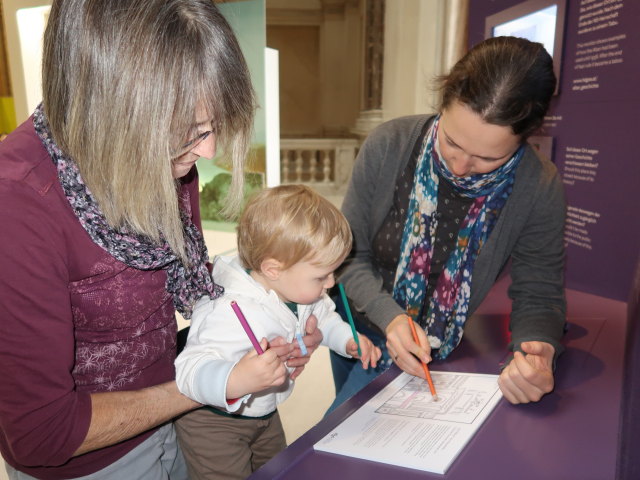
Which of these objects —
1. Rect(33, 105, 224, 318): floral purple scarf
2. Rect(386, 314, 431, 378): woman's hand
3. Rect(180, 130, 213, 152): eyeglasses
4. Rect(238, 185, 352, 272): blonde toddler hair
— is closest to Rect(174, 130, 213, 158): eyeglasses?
Rect(180, 130, 213, 152): eyeglasses

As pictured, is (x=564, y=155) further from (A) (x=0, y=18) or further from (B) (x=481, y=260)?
(A) (x=0, y=18)

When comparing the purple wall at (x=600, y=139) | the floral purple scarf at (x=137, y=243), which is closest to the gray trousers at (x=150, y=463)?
the floral purple scarf at (x=137, y=243)

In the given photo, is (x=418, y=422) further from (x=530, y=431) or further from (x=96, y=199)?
(x=96, y=199)

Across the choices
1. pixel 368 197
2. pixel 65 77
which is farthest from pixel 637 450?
pixel 368 197

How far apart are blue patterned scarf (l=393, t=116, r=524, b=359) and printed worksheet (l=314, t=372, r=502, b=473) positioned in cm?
24

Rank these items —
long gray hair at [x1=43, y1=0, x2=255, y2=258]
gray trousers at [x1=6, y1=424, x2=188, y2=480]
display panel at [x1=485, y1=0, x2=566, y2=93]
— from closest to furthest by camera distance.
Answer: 1. long gray hair at [x1=43, y1=0, x2=255, y2=258]
2. gray trousers at [x1=6, y1=424, x2=188, y2=480]
3. display panel at [x1=485, y1=0, x2=566, y2=93]

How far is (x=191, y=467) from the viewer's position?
1.20 metres

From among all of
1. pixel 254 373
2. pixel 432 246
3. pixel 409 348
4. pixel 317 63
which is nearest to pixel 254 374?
pixel 254 373

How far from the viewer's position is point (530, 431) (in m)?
0.99

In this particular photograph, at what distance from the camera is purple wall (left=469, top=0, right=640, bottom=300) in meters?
1.80

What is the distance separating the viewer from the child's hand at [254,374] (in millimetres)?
882

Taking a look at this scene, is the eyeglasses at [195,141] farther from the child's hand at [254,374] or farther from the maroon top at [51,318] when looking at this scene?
the child's hand at [254,374]

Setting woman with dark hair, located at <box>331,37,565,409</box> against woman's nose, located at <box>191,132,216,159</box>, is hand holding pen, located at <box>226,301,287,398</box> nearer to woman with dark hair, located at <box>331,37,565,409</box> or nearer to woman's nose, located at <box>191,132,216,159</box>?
woman's nose, located at <box>191,132,216,159</box>

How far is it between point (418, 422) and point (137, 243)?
635 millimetres
